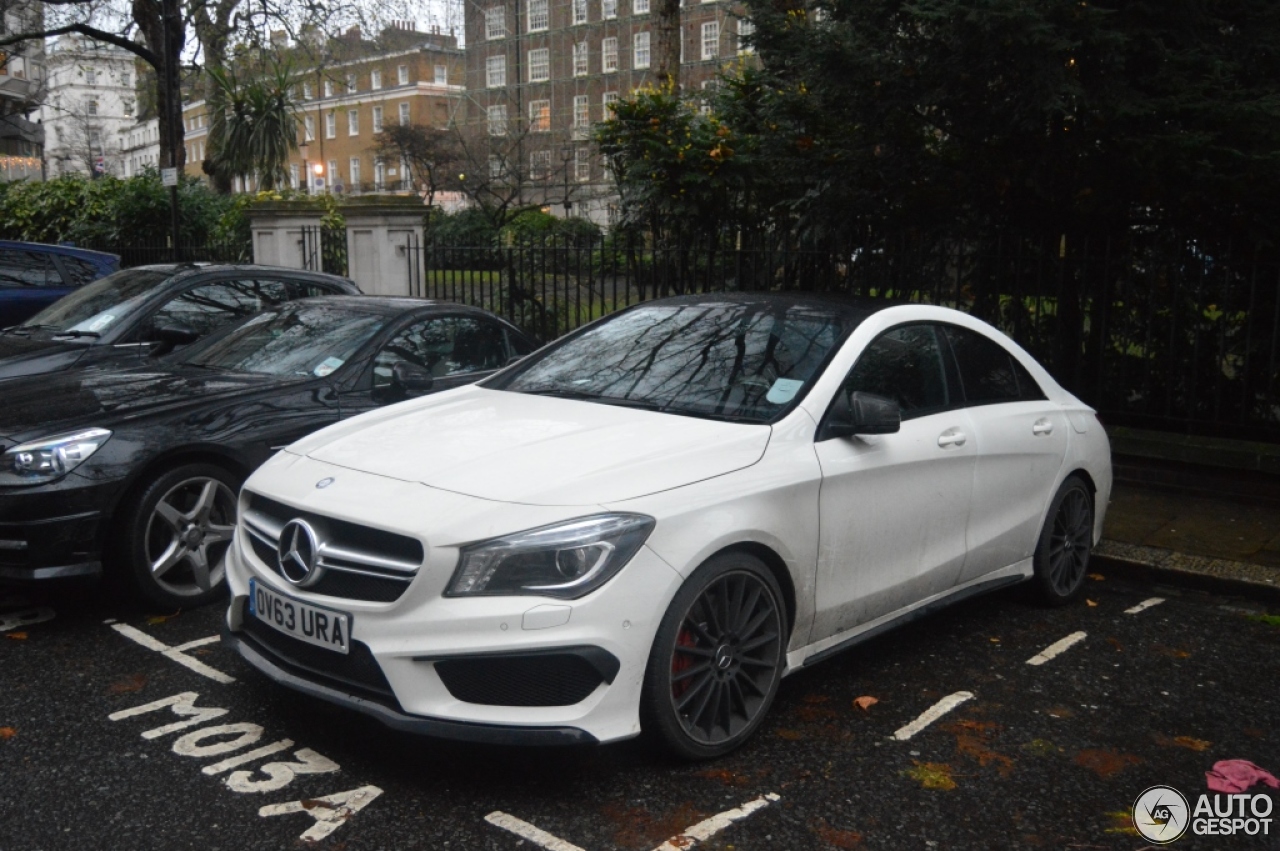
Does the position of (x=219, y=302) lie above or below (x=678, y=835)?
above

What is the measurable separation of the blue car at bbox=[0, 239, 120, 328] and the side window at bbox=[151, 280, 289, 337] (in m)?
4.54

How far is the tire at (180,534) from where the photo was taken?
5.38 metres

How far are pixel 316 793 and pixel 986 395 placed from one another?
3.34m

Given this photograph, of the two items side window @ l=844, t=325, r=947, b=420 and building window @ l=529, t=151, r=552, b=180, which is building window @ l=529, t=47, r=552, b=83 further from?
side window @ l=844, t=325, r=947, b=420

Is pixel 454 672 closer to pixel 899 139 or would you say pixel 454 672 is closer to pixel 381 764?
pixel 381 764

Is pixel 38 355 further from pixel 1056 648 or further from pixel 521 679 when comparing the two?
pixel 1056 648

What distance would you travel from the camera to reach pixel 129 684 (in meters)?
4.72

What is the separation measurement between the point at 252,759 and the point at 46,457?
2.05 meters

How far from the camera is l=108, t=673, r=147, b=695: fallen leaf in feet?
15.3

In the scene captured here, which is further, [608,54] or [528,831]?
[608,54]

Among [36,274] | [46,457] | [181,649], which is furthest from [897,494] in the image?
[36,274]

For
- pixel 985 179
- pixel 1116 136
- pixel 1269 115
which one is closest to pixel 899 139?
pixel 985 179

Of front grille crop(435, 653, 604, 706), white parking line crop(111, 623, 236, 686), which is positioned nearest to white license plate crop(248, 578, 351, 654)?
front grille crop(435, 653, 604, 706)

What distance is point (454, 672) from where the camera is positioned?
142 inches
